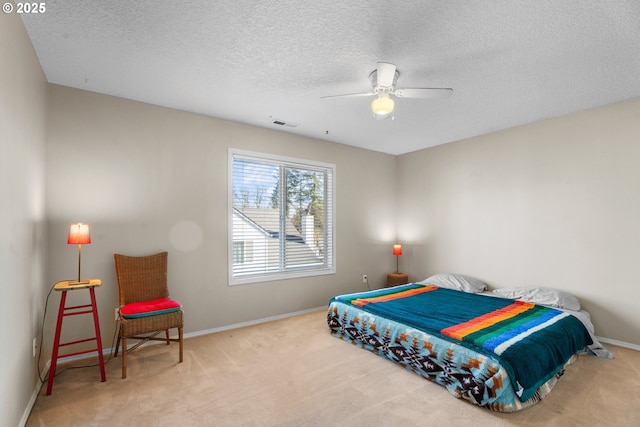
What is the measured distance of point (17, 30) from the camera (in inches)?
78.1

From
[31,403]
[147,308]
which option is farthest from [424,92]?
[31,403]

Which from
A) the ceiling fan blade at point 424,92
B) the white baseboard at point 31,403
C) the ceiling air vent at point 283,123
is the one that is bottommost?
the white baseboard at point 31,403

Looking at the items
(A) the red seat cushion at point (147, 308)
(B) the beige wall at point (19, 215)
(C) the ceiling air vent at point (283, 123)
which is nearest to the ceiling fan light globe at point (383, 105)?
(C) the ceiling air vent at point (283, 123)

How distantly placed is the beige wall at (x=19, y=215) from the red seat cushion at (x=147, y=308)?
2.03ft

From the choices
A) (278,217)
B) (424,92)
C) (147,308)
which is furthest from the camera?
(278,217)

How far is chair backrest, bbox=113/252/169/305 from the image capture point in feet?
10.2

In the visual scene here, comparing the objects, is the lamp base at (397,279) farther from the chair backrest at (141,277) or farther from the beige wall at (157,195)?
the chair backrest at (141,277)

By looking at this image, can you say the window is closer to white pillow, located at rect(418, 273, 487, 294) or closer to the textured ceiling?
the textured ceiling

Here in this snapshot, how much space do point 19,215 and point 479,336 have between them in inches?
137

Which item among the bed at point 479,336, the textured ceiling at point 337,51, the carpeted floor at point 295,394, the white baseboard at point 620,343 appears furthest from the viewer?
the white baseboard at point 620,343

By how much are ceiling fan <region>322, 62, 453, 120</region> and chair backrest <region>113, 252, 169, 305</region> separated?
2.65m

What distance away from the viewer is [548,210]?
12.9 ft

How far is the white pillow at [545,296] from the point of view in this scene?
349 cm

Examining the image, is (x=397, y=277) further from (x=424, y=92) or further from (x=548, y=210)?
(x=424, y=92)
